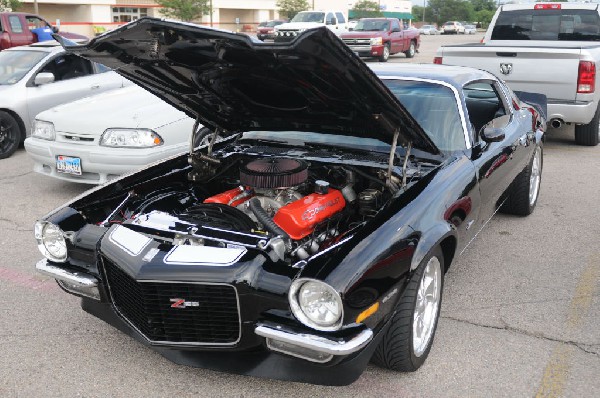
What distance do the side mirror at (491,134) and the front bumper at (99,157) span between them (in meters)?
3.31

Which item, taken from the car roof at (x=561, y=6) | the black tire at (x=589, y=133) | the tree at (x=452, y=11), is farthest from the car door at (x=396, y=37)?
the tree at (x=452, y=11)

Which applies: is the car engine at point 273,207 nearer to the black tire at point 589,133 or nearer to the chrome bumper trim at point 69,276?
the chrome bumper trim at point 69,276

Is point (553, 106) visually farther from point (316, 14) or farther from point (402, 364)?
point (316, 14)

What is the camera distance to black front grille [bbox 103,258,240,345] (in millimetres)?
2756

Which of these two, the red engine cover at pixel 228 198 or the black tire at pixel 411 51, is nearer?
the red engine cover at pixel 228 198

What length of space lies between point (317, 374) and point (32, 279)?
8.69 feet

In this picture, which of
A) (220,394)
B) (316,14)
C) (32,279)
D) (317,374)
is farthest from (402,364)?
(316,14)

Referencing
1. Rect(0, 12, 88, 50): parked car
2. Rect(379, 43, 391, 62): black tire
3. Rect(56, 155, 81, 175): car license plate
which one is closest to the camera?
Rect(56, 155, 81, 175): car license plate

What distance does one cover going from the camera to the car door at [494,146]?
4168mm

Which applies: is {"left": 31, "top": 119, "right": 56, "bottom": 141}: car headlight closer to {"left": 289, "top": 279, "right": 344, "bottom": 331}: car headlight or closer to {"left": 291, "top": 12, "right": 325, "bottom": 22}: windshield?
{"left": 289, "top": 279, "right": 344, "bottom": 331}: car headlight

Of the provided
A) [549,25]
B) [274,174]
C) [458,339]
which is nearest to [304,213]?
[274,174]

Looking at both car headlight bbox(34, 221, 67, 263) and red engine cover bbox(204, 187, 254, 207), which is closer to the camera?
car headlight bbox(34, 221, 67, 263)

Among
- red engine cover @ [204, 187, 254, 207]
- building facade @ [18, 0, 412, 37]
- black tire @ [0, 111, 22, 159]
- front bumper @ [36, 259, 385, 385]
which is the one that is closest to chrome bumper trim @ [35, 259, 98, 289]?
front bumper @ [36, 259, 385, 385]

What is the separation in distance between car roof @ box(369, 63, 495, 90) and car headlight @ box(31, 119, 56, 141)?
3.62 meters
